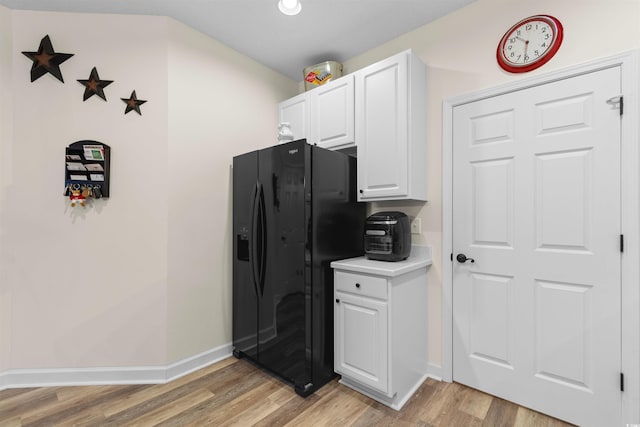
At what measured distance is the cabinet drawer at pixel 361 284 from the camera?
1.86 m

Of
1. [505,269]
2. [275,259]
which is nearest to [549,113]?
[505,269]

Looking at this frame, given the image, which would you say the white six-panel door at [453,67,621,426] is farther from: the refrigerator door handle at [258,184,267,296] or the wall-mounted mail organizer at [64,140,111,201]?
the wall-mounted mail organizer at [64,140,111,201]

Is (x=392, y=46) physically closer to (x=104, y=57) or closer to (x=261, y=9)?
(x=261, y=9)

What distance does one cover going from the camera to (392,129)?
2.13m

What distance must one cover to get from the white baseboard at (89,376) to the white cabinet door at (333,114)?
2.14 meters

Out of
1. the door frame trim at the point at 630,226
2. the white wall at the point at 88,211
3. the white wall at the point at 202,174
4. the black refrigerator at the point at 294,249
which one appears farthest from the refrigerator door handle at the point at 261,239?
the door frame trim at the point at 630,226

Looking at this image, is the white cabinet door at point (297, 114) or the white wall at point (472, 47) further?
the white cabinet door at point (297, 114)

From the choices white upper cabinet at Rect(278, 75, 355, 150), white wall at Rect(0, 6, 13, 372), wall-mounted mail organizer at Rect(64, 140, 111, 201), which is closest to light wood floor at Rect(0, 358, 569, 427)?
white wall at Rect(0, 6, 13, 372)

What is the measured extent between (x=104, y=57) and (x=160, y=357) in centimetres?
226

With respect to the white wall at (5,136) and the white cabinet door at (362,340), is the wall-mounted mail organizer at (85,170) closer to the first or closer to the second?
the white wall at (5,136)

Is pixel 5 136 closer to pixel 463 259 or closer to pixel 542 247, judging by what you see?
pixel 463 259

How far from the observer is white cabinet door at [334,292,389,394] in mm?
1848

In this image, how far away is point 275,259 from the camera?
222 centimetres

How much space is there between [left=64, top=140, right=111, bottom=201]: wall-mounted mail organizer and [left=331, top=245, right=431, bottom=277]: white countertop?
5.91 ft
